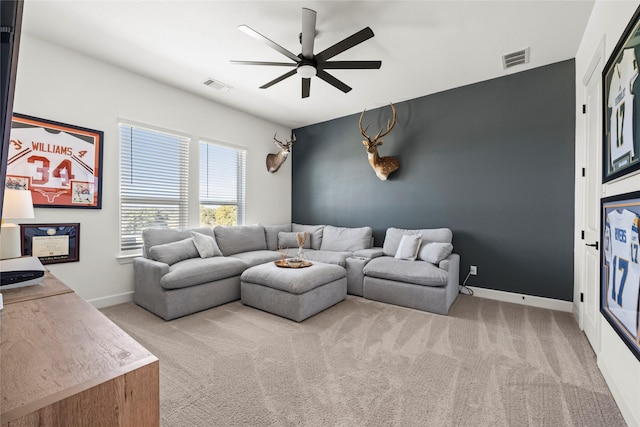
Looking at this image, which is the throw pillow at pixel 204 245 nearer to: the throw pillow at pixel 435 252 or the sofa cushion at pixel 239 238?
the sofa cushion at pixel 239 238

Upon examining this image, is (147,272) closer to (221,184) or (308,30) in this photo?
(221,184)

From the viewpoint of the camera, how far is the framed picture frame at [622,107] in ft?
5.16

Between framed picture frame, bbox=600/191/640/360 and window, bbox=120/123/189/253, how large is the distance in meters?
4.46

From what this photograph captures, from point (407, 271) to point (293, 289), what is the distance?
1383 mm

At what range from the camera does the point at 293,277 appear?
3061 millimetres

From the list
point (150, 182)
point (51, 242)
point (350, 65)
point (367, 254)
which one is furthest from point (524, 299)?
point (51, 242)

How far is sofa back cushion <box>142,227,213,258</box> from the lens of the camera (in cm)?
353

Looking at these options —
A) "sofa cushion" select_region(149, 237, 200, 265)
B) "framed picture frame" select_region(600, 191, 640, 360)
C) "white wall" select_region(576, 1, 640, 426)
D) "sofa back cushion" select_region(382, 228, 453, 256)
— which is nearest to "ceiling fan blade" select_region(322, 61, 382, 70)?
"white wall" select_region(576, 1, 640, 426)

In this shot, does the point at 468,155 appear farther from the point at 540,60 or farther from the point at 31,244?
the point at 31,244

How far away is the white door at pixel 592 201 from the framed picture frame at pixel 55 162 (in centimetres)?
488

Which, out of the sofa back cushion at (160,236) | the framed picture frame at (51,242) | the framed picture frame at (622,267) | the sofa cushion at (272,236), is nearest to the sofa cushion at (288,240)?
the sofa cushion at (272,236)

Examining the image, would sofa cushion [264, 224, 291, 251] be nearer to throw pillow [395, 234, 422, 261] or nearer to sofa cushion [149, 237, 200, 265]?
sofa cushion [149, 237, 200, 265]

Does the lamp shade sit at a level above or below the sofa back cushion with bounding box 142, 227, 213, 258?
above

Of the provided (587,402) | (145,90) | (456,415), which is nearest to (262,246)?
(145,90)
